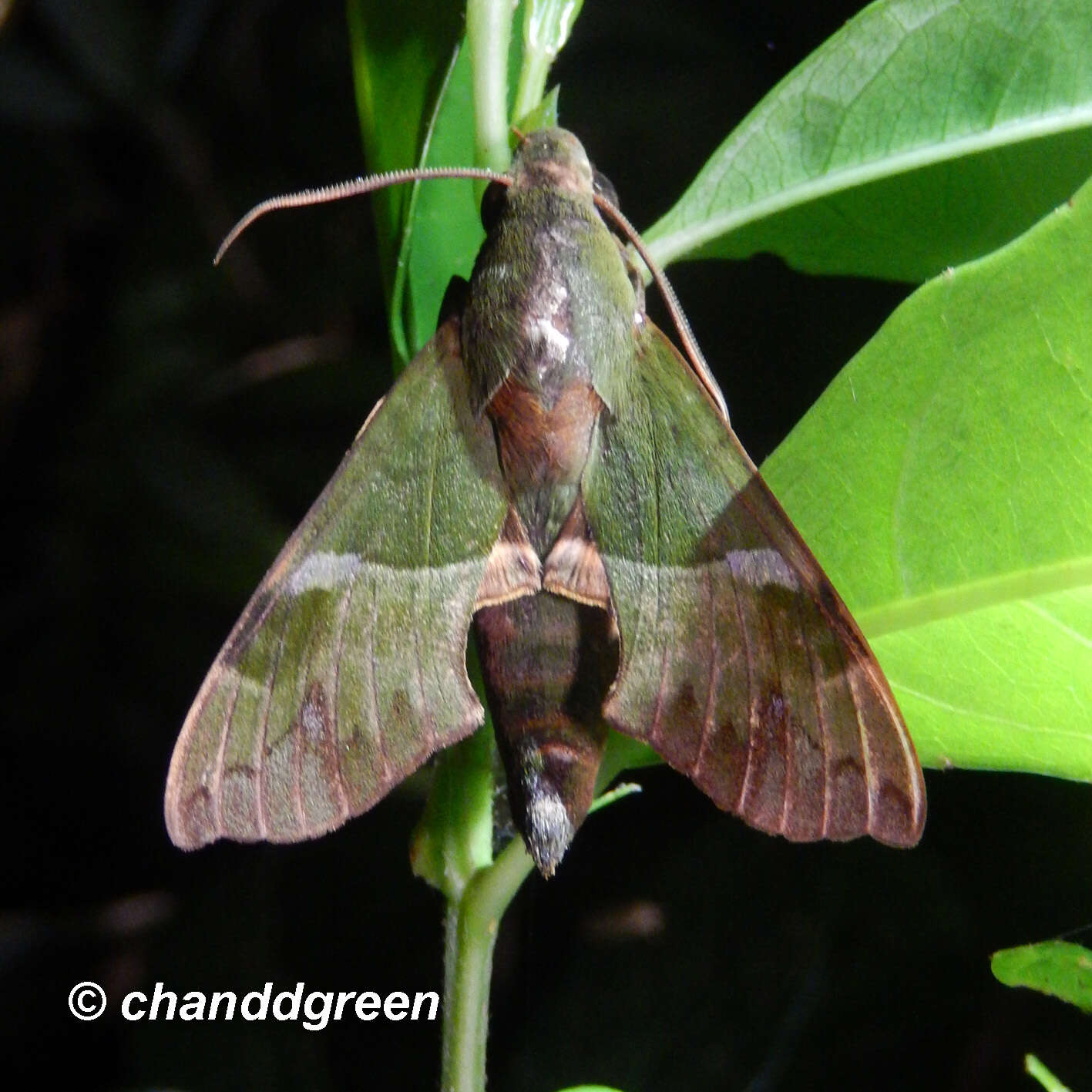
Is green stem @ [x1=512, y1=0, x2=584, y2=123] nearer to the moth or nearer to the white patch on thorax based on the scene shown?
the moth

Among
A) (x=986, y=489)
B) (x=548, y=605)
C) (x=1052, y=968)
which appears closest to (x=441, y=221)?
(x=548, y=605)

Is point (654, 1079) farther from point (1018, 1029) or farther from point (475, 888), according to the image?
point (475, 888)

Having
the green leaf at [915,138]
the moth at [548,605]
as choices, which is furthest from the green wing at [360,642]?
the green leaf at [915,138]

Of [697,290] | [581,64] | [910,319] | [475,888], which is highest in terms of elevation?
[581,64]

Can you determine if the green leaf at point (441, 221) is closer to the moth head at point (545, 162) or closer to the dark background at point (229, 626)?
the moth head at point (545, 162)

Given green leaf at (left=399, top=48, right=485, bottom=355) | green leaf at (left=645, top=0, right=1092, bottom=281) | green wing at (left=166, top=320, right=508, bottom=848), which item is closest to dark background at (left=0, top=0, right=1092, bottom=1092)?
green leaf at (left=645, top=0, right=1092, bottom=281)

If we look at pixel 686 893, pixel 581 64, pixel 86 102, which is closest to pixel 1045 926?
pixel 686 893

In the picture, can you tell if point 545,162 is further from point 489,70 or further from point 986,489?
point 986,489
